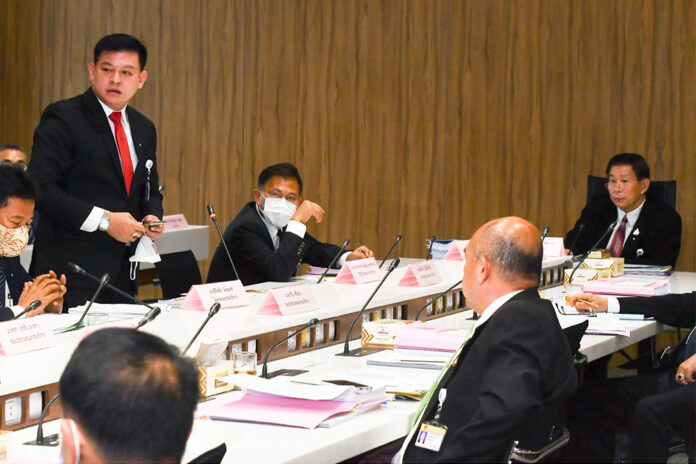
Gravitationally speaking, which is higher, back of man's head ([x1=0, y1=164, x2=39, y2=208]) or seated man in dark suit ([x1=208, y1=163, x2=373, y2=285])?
back of man's head ([x1=0, y1=164, x2=39, y2=208])

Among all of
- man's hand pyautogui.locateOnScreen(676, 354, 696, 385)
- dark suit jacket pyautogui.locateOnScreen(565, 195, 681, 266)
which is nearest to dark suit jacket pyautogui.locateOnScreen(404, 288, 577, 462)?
man's hand pyautogui.locateOnScreen(676, 354, 696, 385)

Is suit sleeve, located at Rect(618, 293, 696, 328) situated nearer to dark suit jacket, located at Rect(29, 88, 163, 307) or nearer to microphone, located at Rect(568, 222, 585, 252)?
microphone, located at Rect(568, 222, 585, 252)

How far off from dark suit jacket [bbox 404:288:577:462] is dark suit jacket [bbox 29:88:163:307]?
80.3 inches

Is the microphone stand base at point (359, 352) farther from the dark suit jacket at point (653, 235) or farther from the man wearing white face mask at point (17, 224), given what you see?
the dark suit jacket at point (653, 235)

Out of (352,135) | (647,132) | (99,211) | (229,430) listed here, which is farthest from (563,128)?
(229,430)

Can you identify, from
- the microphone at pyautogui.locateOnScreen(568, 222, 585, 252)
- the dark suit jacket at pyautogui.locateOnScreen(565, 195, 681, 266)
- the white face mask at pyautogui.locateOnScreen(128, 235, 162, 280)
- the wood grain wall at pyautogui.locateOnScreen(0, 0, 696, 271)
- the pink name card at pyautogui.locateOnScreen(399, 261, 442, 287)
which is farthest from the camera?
the wood grain wall at pyautogui.locateOnScreen(0, 0, 696, 271)

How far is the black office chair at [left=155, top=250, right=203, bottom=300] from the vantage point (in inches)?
176

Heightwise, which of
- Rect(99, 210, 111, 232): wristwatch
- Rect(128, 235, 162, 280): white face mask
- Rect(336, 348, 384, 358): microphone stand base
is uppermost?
Rect(99, 210, 111, 232): wristwatch

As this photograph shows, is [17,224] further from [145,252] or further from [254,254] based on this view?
[254,254]

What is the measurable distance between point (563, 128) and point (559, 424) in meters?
4.60

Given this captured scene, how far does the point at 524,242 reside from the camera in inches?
89.3

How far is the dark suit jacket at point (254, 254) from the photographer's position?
4605 mm

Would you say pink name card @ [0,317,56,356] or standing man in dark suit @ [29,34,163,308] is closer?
pink name card @ [0,317,56,356]

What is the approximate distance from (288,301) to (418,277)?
0.93 m
